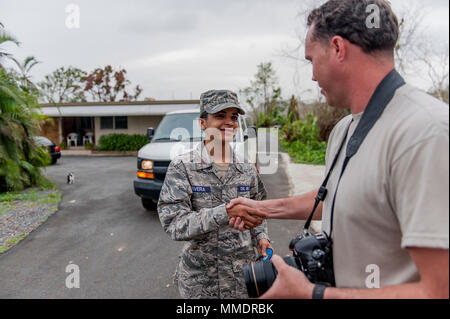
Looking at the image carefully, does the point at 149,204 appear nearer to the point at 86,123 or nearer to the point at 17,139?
the point at 17,139

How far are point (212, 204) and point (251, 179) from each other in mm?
393

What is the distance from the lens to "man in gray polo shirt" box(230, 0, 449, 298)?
89 centimetres

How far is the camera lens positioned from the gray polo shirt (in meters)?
0.26

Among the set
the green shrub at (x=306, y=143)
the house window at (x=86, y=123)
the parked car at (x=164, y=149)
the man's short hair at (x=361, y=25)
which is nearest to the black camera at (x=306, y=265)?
the man's short hair at (x=361, y=25)

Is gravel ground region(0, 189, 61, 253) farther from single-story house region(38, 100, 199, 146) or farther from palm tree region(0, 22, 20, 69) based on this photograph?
single-story house region(38, 100, 199, 146)

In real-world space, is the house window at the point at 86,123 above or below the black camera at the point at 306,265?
above

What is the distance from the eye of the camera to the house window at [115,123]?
2381 centimetres

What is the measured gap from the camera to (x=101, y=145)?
22312 millimetres

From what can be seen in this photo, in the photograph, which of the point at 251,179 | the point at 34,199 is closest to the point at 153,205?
the point at 34,199

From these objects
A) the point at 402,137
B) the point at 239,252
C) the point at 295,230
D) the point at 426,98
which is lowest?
the point at 295,230

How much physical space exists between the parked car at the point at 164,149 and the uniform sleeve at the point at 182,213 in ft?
11.8

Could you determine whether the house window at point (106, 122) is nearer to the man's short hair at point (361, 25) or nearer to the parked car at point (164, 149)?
the parked car at point (164, 149)

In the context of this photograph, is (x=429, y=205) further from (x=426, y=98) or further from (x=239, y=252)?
(x=239, y=252)
